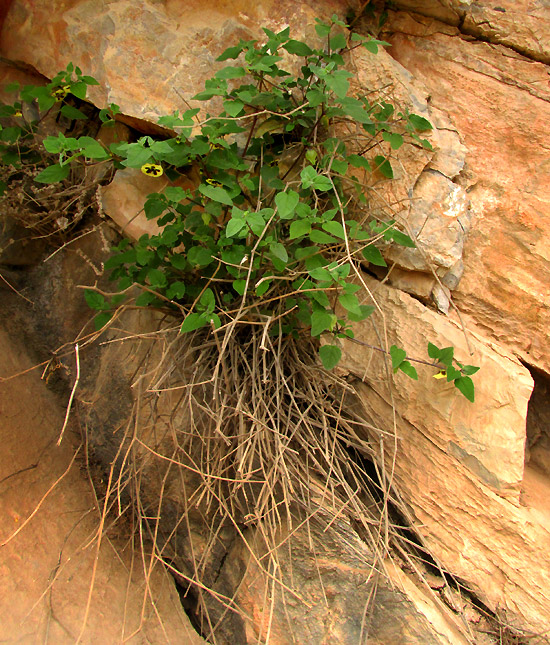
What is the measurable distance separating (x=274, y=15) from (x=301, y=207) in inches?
31.5

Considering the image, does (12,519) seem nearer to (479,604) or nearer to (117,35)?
(479,604)

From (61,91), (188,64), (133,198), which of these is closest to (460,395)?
(133,198)

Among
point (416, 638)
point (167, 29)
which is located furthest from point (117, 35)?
point (416, 638)

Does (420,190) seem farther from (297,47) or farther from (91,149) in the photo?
(91,149)

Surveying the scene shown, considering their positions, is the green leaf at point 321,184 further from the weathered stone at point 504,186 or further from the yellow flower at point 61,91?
the yellow flower at point 61,91

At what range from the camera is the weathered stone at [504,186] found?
1561mm

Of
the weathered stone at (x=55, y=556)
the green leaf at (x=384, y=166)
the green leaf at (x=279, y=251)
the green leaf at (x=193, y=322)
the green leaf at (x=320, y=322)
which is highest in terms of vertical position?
the green leaf at (x=384, y=166)

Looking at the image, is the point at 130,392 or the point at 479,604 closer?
the point at 479,604

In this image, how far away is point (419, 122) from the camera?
59.4 inches

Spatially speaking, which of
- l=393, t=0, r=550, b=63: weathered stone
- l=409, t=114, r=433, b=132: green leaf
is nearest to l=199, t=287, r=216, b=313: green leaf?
l=409, t=114, r=433, b=132: green leaf

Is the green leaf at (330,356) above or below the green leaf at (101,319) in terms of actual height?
above

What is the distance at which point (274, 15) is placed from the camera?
1.59m

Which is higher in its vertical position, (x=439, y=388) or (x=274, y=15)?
(x=274, y=15)

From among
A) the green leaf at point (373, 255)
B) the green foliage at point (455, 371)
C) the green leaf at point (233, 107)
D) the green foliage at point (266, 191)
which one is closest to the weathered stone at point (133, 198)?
the green foliage at point (266, 191)
